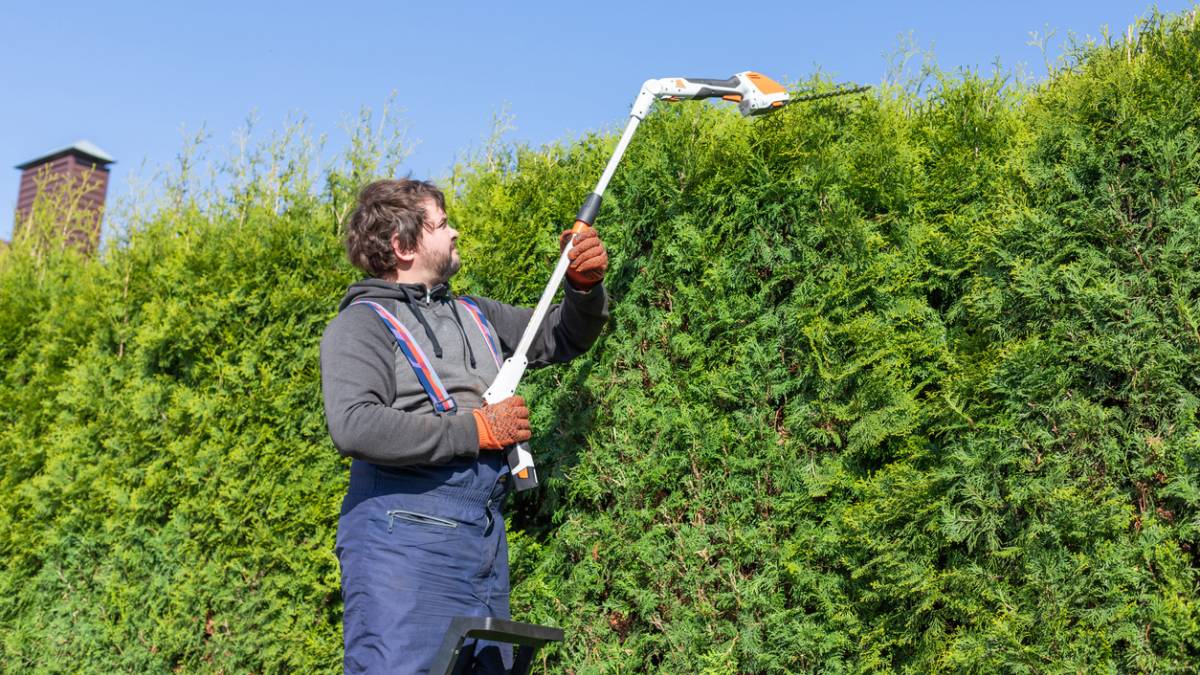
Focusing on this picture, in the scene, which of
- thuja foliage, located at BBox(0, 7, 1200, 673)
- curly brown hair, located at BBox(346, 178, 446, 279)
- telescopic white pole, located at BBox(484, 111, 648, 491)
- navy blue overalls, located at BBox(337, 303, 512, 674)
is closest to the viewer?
thuja foliage, located at BBox(0, 7, 1200, 673)

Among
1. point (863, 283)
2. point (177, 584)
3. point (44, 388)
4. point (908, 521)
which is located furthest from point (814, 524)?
point (44, 388)

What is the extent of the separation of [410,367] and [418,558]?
633mm

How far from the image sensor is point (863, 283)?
343 centimetres

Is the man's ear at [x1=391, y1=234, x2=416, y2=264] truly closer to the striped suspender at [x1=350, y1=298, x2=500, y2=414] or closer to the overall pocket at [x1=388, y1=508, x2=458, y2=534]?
the striped suspender at [x1=350, y1=298, x2=500, y2=414]

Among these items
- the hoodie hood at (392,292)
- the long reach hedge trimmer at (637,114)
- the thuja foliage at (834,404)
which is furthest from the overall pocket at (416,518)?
the thuja foliage at (834,404)

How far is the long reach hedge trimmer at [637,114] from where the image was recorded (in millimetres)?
3355

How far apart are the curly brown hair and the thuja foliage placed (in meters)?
0.87

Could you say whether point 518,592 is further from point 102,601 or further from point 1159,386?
point 102,601

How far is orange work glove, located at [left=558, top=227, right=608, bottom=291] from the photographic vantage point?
3.48m

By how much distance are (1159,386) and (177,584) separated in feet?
15.6

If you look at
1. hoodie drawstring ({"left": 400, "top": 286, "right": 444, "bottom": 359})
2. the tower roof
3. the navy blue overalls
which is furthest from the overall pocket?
the tower roof

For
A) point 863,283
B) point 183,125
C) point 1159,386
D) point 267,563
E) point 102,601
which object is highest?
point 183,125

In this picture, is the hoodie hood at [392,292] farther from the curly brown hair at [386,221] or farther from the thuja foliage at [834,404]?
the thuja foliage at [834,404]

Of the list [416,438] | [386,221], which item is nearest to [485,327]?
[386,221]
